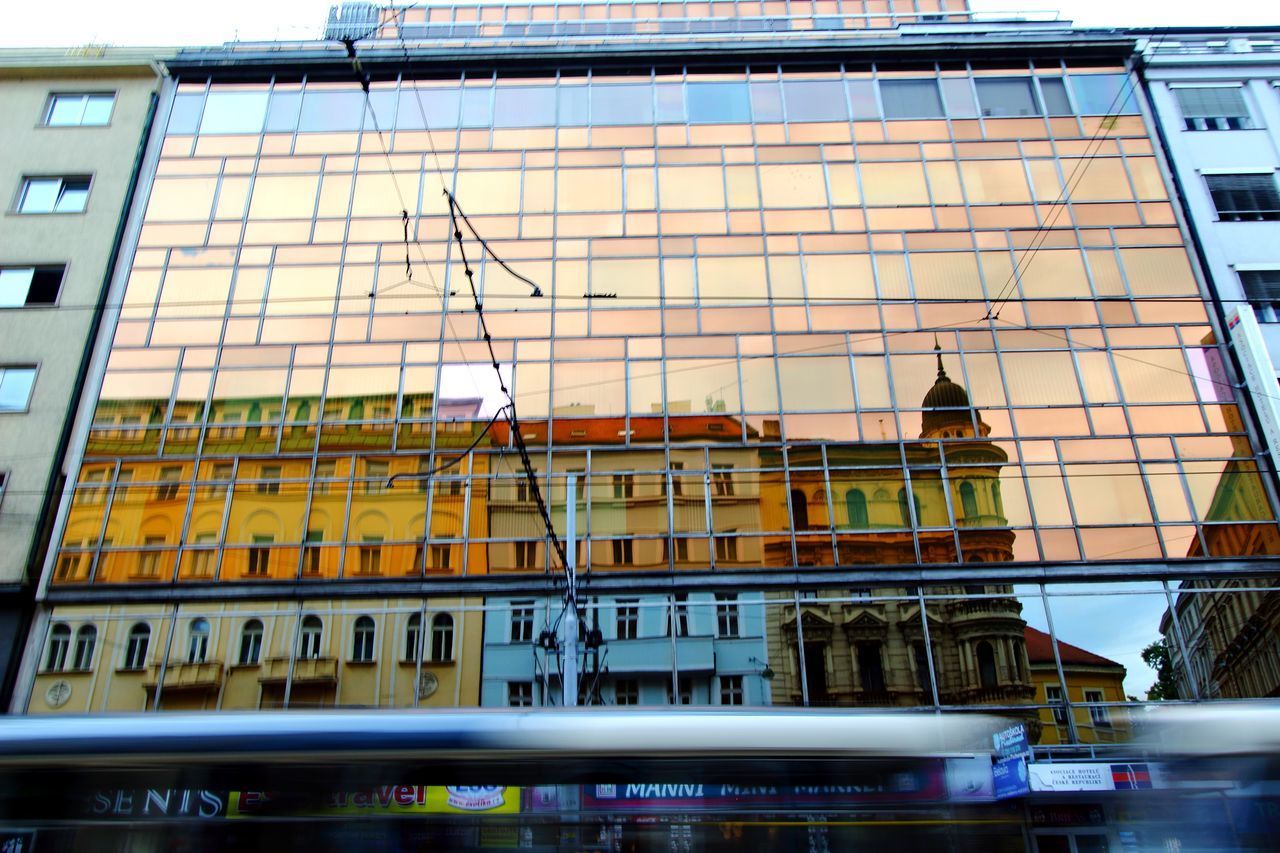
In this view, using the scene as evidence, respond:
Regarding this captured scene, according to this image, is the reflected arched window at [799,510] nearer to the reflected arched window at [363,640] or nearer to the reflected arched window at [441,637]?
the reflected arched window at [441,637]

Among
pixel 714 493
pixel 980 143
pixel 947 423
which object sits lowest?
pixel 714 493

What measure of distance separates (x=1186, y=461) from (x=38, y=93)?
28.4 metres

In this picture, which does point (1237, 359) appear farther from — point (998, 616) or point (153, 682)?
point (153, 682)

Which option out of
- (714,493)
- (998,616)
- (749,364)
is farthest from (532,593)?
(998,616)

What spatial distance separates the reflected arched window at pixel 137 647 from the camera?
54.8 feet

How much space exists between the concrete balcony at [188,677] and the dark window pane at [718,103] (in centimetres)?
1631

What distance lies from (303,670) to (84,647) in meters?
4.29

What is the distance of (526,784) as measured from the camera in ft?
21.1

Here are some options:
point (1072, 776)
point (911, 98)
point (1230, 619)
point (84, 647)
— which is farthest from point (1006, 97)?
point (84, 647)

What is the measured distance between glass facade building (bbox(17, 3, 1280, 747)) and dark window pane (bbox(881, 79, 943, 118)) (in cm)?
10

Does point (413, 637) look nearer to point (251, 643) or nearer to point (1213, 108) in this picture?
point (251, 643)

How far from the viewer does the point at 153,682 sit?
16500 mm

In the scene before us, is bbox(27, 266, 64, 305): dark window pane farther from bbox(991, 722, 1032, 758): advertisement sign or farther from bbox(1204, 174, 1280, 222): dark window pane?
bbox(1204, 174, 1280, 222): dark window pane

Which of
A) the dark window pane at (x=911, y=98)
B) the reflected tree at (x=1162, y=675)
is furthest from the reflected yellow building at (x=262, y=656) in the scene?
the dark window pane at (x=911, y=98)
